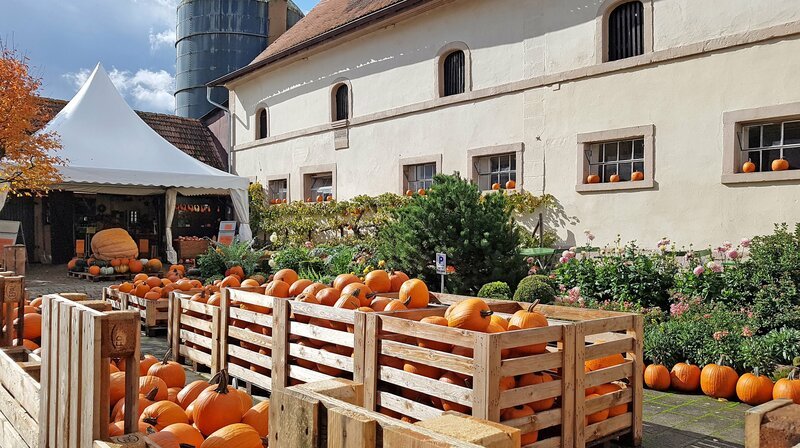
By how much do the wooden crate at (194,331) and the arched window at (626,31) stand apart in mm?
8574

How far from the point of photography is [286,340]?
476cm

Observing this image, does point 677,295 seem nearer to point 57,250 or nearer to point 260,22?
point 57,250

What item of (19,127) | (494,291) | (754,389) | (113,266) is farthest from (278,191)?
(754,389)

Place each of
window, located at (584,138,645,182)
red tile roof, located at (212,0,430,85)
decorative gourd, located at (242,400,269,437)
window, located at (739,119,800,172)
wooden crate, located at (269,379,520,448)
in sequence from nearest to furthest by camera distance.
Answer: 1. wooden crate, located at (269,379,520,448)
2. decorative gourd, located at (242,400,269,437)
3. window, located at (739,119,800,172)
4. window, located at (584,138,645,182)
5. red tile roof, located at (212,0,430,85)

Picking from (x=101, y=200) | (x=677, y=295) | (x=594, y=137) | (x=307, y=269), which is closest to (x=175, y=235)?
(x=101, y=200)

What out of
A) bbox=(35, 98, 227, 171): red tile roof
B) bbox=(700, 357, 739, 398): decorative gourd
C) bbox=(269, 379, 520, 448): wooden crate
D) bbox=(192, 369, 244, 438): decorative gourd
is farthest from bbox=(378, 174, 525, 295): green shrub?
bbox=(35, 98, 227, 171): red tile roof

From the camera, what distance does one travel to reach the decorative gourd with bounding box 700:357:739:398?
545cm

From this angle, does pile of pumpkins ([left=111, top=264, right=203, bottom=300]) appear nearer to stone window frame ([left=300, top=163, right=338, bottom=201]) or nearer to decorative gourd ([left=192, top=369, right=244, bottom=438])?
decorative gourd ([left=192, top=369, right=244, bottom=438])

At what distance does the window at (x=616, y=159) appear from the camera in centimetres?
1082

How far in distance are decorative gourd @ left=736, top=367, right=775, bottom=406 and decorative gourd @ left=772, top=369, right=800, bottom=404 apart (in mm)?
63

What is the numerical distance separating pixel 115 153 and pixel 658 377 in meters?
12.8

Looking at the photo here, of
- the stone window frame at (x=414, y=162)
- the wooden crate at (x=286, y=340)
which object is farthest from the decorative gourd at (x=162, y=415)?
the stone window frame at (x=414, y=162)

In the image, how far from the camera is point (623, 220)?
1071 centimetres

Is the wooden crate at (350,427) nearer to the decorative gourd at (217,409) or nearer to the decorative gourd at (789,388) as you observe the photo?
the decorative gourd at (217,409)
